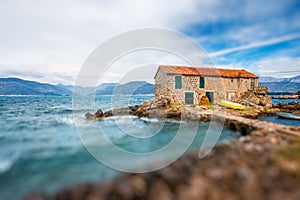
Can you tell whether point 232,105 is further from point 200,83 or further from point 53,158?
point 53,158

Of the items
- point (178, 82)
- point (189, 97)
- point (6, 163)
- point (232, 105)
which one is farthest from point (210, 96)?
point (6, 163)

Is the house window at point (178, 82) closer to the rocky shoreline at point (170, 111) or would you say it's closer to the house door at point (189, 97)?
the house door at point (189, 97)

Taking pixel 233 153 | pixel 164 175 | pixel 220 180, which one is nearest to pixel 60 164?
pixel 164 175

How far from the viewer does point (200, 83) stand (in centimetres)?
2339

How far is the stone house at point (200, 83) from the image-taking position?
879 inches

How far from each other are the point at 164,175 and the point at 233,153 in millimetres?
2904

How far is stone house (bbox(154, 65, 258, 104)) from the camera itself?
22.3 meters

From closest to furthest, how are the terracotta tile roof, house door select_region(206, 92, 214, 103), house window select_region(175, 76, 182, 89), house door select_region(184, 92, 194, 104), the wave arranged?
the wave < house window select_region(175, 76, 182, 89) < the terracotta tile roof < house door select_region(184, 92, 194, 104) < house door select_region(206, 92, 214, 103)

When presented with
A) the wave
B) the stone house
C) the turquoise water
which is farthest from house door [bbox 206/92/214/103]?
the wave

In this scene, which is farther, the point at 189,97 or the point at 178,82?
the point at 189,97

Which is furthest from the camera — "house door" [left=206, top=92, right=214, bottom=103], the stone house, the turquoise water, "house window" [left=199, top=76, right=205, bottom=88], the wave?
"house door" [left=206, top=92, right=214, bottom=103]

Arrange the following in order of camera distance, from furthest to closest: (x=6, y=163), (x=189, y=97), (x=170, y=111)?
(x=189, y=97) → (x=170, y=111) → (x=6, y=163)

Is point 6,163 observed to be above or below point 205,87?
below

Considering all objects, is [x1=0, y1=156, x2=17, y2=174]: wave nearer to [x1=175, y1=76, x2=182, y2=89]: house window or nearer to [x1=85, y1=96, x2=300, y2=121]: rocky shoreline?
[x1=85, y1=96, x2=300, y2=121]: rocky shoreline
